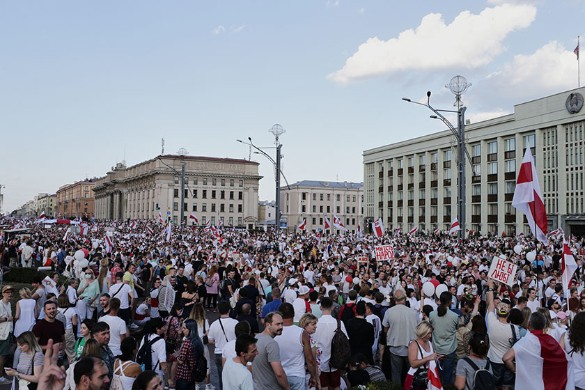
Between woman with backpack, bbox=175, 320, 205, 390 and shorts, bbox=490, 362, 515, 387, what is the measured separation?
13.2 ft

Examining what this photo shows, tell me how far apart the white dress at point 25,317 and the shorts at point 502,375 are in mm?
7361

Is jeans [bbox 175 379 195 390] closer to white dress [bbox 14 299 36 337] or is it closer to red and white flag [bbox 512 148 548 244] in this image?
white dress [bbox 14 299 36 337]

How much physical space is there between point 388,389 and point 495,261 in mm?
6398

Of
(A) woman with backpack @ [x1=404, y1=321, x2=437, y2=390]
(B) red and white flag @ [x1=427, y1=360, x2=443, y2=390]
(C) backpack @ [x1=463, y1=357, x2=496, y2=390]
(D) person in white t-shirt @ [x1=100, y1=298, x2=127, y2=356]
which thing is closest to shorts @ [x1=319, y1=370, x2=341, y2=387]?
(A) woman with backpack @ [x1=404, y1=321, x2=437, y2=390]

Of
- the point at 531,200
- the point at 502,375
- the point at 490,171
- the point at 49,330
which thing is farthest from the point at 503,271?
the point at 490,171

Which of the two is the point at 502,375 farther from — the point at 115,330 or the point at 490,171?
the point at 490,171

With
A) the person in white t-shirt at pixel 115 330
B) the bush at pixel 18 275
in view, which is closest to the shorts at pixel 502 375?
the person in white t-shirt at pixel 115 330

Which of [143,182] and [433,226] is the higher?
[143,182]

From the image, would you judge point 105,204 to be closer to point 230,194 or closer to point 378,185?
point 230,194

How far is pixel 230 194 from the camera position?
4628 inches

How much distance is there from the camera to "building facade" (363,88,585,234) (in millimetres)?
49188

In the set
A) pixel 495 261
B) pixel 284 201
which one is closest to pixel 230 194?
pixel 284 201

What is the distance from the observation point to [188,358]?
24.1 feet

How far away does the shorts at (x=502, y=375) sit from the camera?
7746 millimetres
